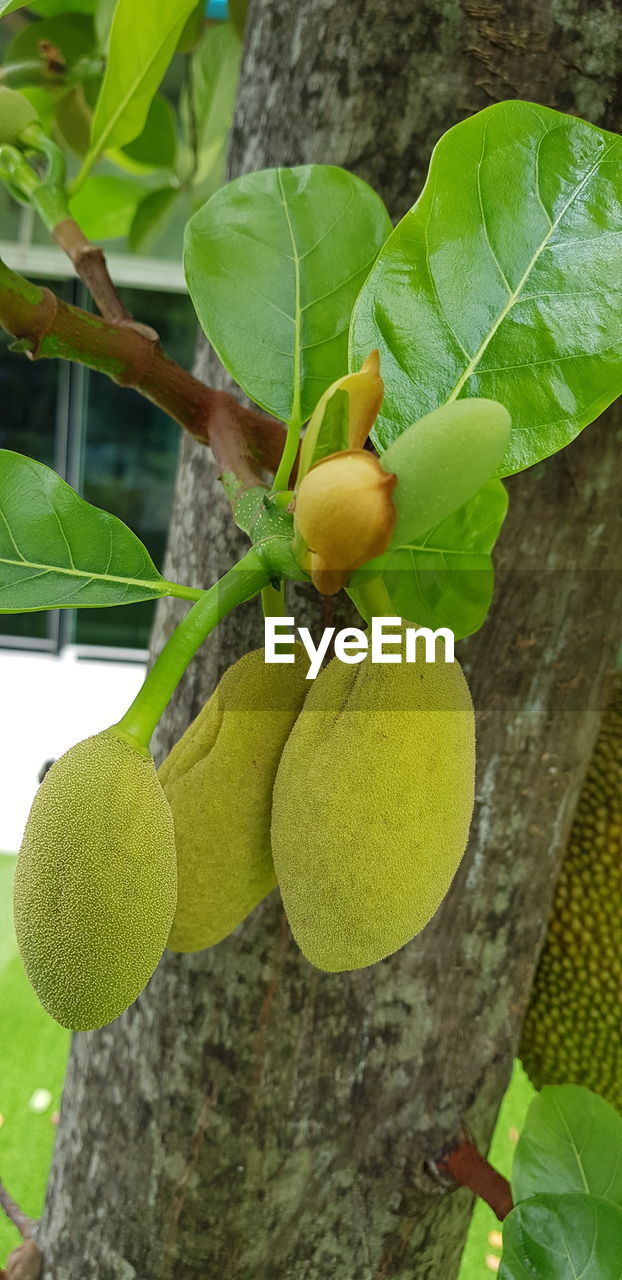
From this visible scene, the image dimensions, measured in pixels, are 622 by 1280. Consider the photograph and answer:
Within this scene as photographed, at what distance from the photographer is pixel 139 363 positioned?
466mm

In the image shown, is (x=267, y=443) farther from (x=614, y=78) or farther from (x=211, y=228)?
(x=614, y=78)

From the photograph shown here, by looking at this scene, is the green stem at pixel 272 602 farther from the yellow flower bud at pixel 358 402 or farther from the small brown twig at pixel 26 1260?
the small brown twig at pixel 26 1260

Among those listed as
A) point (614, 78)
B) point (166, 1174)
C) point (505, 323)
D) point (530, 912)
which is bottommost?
point (166, 1174)

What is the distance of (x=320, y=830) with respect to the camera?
33cm

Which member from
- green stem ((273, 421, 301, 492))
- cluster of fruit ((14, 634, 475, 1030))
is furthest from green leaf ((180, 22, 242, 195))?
cluster of fruit ((14, 634, 475, 1030))

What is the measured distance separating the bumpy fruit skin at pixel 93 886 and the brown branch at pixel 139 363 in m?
0.15

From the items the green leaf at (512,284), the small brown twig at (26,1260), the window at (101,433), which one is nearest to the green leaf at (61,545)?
the green leaf at (512,284)

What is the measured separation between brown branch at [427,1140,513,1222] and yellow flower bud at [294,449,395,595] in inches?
20.2

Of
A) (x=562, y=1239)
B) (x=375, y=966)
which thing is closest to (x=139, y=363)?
(x=375, y=966)

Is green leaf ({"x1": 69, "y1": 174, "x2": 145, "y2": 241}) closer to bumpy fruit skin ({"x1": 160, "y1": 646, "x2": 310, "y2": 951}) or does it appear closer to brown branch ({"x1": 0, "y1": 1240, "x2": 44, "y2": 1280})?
bumpy fruit skin ({"x1": 160, "y1": 646, "x2": 310, "y2": 951})

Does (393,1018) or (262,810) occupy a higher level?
(262,810)

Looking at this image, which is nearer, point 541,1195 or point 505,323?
point 505,323

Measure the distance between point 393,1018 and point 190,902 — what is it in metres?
0.26

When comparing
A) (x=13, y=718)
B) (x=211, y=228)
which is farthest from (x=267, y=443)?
(x=13, y=718)
